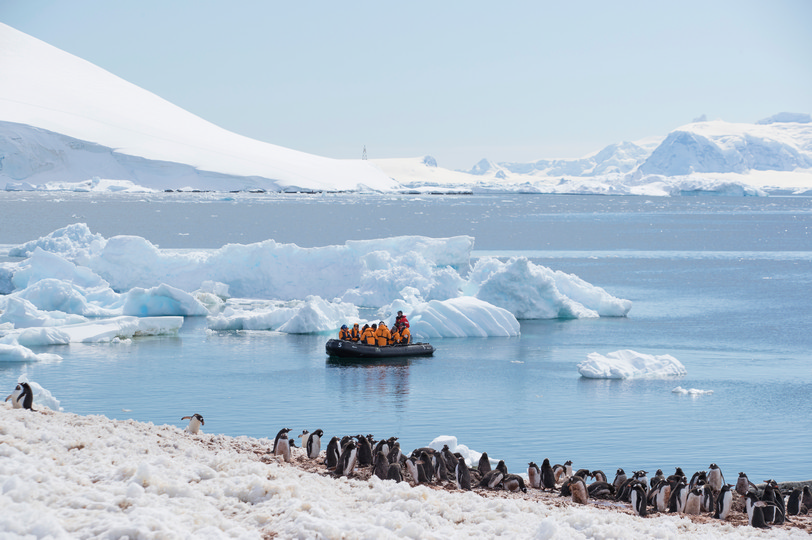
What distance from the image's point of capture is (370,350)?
2336 centimetres

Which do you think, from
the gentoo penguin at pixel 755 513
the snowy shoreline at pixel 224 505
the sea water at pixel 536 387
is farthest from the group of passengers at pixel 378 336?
the gentoo penguin at pixel 755 513

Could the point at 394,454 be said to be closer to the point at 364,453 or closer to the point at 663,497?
the point at 364,453

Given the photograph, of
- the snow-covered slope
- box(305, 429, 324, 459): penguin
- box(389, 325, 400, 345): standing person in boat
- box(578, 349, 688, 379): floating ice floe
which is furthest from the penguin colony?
the snow-covered slope

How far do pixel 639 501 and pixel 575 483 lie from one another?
84 centimetres

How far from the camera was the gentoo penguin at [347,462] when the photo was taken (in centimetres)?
1080

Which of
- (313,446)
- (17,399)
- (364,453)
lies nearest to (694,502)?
(364,453)

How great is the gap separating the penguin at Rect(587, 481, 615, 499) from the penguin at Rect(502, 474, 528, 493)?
879mm

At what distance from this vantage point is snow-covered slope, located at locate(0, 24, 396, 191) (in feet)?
382

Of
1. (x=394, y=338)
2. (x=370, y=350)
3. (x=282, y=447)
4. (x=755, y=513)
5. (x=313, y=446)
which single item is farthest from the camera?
(x=394, y=338)

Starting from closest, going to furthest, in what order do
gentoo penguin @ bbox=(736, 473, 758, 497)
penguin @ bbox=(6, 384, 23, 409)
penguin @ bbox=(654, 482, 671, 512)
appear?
penguin @ bbox=(654, 482, 671, 512) → gentoo penguin @ bbox=(736, 473, 758, 497) → penguin @ bbox=(6, 384, 23, 409)

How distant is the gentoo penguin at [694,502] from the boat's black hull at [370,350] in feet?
45.3

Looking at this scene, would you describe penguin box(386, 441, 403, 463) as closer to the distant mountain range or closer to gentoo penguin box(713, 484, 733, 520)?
gentoo penguin box(713, 484, 733, 520)

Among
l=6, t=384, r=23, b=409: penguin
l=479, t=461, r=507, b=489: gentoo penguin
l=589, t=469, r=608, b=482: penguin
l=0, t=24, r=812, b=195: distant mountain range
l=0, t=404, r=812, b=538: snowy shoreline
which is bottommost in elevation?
l=589, t=469, r=608, b=482: penguin

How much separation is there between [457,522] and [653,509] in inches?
135
